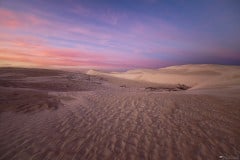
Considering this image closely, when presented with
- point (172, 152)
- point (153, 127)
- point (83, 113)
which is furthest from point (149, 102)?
point (172, 152)

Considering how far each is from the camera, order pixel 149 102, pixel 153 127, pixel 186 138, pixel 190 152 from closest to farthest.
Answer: pixel 190 152 → pixel 186 138 → pixel 153 127 → pixel 149 102

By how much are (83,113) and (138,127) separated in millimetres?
2968

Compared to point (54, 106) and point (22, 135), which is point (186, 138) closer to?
point (22, 135)

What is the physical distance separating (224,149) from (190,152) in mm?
1022

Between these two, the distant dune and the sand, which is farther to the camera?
the distant dune

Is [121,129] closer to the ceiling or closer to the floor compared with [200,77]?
closer to the floor

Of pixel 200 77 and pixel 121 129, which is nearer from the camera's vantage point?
pixel 121 129

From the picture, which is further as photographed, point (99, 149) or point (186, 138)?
point (186, 138)

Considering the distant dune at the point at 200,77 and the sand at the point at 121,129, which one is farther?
the distant dune at the point at 200,77

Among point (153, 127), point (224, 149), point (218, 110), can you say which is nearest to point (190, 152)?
point (224, 149)

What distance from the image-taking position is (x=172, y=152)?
14.2 ft

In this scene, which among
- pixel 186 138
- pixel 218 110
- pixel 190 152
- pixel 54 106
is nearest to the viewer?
pixel 190 152

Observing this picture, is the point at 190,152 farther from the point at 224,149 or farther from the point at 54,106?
the point at 54,106

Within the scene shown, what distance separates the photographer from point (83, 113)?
755cm
